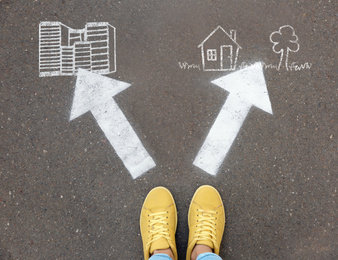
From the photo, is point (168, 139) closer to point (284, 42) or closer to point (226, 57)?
point (226, 57)

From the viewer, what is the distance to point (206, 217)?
6.47 feet

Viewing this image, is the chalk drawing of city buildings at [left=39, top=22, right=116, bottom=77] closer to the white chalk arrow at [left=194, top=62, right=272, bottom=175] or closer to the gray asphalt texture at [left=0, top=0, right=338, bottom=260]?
the gray asphalt texture at [left=0, top=0, right=338, bottom=260]

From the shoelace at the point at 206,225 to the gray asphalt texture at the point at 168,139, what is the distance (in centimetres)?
13

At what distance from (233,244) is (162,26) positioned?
80.9 inches

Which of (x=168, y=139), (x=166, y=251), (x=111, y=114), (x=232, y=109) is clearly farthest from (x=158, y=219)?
(x=232, y=109)

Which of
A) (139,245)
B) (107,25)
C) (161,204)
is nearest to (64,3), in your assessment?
(107,25)

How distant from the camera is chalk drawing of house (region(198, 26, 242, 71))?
2039 millimetres

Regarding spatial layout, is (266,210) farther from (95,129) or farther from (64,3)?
(64,3)

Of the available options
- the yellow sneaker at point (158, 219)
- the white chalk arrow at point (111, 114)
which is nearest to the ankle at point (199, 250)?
the yellow sneaker at point (158, 219)

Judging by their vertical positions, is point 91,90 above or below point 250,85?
below

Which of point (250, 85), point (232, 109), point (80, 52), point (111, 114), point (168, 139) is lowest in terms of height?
point (168, 139)

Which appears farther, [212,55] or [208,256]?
[212,55]

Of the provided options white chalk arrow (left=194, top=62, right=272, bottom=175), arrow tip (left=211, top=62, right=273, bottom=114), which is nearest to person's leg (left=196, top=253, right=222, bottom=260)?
white chalk arrow (left=194, top=62, right=272, bottom=175)

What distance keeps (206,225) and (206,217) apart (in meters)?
0.07
